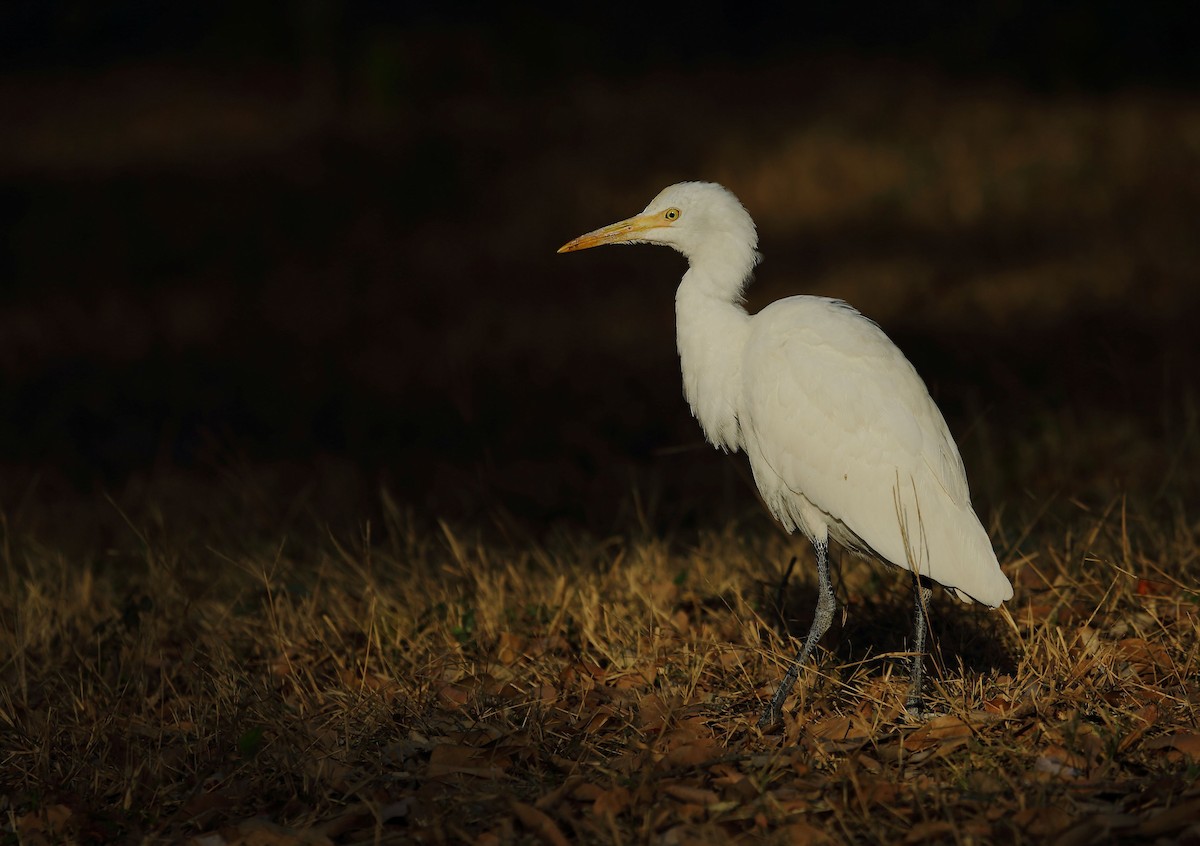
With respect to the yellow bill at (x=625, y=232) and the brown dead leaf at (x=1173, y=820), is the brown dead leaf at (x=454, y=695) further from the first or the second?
the brown dead leaf at (x=1173, y=820)

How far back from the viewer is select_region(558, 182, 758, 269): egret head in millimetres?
4270

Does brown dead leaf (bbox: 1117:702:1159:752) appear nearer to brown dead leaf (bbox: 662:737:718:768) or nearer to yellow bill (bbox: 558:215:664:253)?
brown dead leaf (bbox: 662:737:718:768)

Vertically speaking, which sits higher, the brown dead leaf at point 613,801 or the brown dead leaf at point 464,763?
the brown dead leaf at point 613,801

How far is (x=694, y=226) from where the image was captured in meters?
4.34

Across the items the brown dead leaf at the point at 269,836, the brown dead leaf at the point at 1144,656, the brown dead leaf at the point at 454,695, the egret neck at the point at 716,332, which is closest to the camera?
the brown dead leaf at the point at 269,836

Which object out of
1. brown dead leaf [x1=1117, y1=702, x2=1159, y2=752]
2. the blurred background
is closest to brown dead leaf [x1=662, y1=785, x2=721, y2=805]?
Answer: brown dead leaf [x1=1117, y1=702, x2=1159, y2=752]

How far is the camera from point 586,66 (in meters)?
20.3

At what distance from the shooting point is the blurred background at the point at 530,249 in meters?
8.00

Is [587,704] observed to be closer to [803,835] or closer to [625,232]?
[803,835]

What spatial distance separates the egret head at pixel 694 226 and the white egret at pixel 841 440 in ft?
0.10

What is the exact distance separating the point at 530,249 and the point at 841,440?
10.2 meters

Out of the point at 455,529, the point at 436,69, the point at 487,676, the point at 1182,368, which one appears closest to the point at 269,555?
the point at 455,529

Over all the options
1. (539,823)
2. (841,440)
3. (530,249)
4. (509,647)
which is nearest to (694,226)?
(841,440)

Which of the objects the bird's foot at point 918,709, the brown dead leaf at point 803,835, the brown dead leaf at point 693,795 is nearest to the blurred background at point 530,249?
the bird's foot at point 918,709
